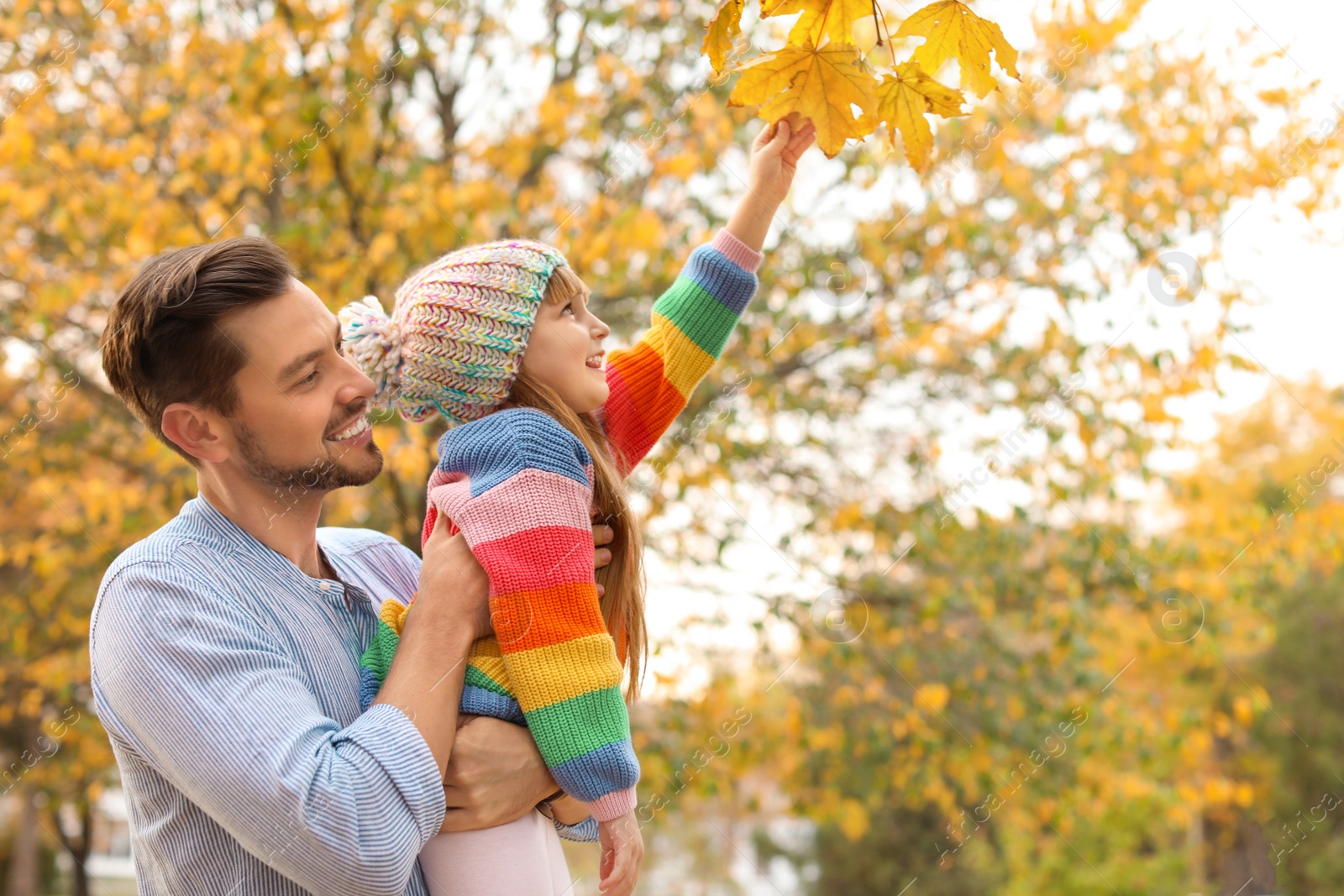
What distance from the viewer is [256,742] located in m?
1.10

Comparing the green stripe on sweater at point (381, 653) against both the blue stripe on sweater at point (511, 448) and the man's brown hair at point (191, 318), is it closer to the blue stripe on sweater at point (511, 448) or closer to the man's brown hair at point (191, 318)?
the blue stripe on sweater at point (511, 448)

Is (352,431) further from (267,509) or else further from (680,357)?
(680,357)

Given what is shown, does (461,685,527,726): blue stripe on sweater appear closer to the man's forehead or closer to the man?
the man

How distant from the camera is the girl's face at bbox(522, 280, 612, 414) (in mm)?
1594

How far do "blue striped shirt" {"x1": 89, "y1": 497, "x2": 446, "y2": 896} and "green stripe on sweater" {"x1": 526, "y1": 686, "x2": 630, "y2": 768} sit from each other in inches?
6.9

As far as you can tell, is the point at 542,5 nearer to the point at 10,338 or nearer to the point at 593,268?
the point at 593,268

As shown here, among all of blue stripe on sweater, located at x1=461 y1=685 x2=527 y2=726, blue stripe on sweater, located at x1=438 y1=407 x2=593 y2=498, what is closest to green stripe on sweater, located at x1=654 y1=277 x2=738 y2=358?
blue stripe on sweater, located at x1=438 y1=407 x2=593 y2=498

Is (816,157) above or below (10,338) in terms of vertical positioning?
above

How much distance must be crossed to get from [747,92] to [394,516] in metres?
2.60

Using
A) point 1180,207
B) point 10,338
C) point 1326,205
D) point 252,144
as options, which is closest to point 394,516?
point 252,144

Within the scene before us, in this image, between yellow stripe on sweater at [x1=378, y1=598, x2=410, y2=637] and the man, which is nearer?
the man

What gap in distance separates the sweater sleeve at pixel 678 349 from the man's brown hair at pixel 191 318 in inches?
22.5

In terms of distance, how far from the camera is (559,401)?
1579 millimetres

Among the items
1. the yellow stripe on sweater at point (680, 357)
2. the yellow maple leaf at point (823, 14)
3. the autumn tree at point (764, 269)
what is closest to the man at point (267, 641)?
the yellow stripe on sweater at point (680, 357)
